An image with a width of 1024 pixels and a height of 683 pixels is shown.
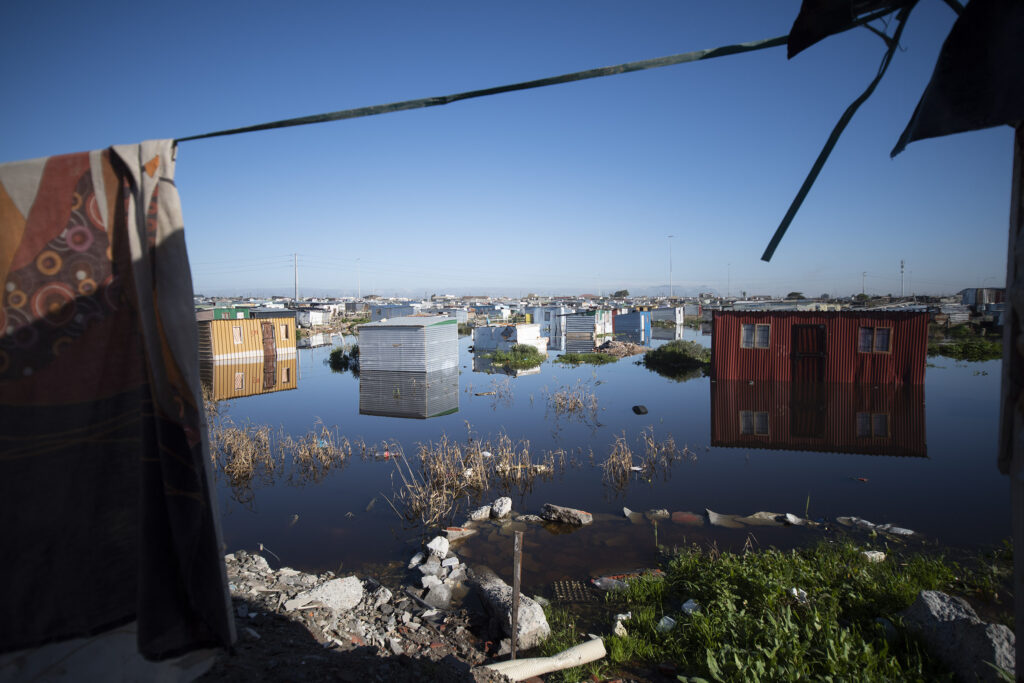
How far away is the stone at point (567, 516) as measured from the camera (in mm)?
8055

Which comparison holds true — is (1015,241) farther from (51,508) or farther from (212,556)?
(51,508)

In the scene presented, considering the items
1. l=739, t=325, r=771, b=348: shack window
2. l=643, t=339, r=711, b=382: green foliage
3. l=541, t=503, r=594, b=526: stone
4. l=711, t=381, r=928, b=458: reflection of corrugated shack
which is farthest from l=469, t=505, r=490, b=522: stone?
l=643, t=339, r=711, b=382: green foliage

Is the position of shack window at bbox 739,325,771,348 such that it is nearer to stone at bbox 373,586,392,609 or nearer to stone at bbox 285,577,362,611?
stone at bbox 373,586,392,609

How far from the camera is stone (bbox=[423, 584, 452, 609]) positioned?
562 cm

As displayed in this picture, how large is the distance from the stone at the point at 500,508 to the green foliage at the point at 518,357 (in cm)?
1647

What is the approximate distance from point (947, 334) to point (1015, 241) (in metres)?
44.8

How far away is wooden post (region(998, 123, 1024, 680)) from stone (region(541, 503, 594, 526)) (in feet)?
23.5

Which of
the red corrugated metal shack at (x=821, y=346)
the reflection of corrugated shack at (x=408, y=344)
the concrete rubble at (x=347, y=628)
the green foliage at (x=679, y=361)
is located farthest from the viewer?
the green foliage at (x=679, y=361)

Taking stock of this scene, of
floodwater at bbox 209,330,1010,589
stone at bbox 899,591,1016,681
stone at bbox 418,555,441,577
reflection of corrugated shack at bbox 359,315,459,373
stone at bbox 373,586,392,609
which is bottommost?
floodwater at bbox 209,330,1010,589

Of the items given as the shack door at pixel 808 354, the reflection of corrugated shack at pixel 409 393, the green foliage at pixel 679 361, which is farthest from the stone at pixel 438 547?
the green foliage at pixel 679 361

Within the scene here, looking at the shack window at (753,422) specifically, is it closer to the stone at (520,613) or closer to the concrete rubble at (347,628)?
the concrete rubble at (347,628)

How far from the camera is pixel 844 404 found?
15.8 m

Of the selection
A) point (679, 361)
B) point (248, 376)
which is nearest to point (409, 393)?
point (248, 376)

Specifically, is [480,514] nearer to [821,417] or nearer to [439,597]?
[439,597]
